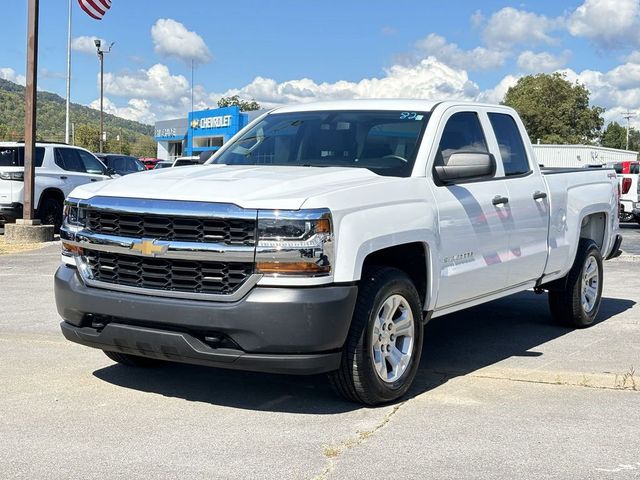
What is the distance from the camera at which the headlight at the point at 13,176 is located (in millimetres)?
16469

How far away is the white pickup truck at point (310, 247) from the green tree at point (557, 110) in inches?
2933

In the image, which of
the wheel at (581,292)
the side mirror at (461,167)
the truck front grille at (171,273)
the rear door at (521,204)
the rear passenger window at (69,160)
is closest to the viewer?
the truck front grille at (171,273)

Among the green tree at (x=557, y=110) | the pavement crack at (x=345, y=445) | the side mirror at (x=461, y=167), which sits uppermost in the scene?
the green tree at (x=557, y=110)

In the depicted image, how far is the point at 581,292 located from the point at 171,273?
442 cm

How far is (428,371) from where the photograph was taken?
6207 millimetres

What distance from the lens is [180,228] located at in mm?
4789

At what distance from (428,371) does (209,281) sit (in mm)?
2132

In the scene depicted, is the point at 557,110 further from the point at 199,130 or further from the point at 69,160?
the point at 69,160

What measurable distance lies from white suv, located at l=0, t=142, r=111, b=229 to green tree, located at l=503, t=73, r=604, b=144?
214 feet

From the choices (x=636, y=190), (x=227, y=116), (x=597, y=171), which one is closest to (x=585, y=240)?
(x=597, y=171)

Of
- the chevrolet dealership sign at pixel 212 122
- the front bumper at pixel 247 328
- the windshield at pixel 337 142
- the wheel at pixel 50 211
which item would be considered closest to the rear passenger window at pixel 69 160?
the wheel at pixel 50 211

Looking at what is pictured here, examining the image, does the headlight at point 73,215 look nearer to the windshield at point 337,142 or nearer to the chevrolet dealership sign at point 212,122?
the windshield at point 337,142

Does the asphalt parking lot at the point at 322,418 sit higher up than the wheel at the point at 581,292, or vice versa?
the wheel at the point at 581,292

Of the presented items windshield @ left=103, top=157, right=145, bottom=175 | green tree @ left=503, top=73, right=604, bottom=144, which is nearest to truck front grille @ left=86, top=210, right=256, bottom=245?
windshield @ left=103, top=157, right=145, bottom=175
